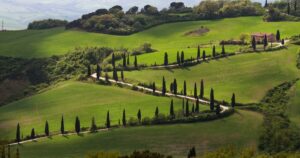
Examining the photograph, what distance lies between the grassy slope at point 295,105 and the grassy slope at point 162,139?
8178 mm

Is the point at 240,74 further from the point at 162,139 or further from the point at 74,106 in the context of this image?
the point at 162,139

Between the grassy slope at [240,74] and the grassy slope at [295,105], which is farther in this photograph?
the grassy slope at [240,74]

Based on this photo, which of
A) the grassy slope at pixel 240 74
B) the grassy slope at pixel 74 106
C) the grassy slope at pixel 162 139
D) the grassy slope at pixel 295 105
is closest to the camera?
the grassy slope at pixel 162 139

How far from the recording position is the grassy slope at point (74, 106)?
146 meters

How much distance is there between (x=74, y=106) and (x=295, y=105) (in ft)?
187

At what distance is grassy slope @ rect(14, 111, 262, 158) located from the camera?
124 meters

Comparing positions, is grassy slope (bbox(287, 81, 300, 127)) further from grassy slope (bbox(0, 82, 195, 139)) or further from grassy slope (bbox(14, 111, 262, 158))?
grassy slope (bbox(0, 82, 195, 139))

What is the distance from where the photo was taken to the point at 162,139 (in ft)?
423

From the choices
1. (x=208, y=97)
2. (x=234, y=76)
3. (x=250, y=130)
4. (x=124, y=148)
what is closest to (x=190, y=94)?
(x=208, y=97)

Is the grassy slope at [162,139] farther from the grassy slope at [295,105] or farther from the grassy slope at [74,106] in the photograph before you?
the grassy slope at [74,106]

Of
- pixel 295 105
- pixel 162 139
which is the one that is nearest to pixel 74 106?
pixel 162 139

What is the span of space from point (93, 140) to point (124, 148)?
9.67 metres

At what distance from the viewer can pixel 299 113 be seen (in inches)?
5600

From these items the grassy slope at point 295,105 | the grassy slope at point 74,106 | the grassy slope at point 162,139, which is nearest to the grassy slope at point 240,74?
the grassy slope at point 295,105
